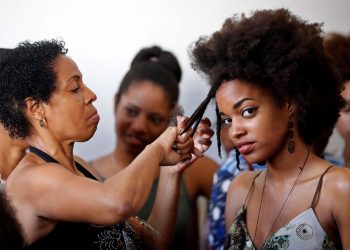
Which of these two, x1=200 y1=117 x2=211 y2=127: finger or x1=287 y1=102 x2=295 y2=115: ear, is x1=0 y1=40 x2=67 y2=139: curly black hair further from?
x1=287 y1=102 x2=295 y2=115: ear

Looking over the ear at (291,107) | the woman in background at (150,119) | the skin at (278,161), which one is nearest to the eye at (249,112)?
the skin at (278,161)

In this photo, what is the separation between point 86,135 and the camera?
1.26 metres

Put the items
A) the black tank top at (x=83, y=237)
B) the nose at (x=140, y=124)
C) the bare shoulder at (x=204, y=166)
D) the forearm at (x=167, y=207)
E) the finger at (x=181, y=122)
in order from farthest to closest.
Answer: the bare shoulder at (x=204, y=166)
the nose at (x=140, y=124)
the forearm at (x=167, y=207)
the finger at (x=181, y=122)
the black tank top at (x=83, y=237)

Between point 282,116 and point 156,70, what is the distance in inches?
36.1

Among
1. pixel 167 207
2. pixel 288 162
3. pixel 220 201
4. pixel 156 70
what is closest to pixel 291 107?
pixel 288 162

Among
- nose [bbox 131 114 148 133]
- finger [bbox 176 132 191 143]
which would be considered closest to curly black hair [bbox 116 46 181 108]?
nose [bbox 131 114 148 133]

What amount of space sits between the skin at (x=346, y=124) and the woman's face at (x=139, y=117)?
0.68m

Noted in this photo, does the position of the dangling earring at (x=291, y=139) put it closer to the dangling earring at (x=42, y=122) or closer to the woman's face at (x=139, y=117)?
the dangling earring at (x=42, y=122)

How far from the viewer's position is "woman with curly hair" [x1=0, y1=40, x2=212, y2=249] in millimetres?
1045

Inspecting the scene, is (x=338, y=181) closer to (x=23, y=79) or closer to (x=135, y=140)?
(x=23, y=79)

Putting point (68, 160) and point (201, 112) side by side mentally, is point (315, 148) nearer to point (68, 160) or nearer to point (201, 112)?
point (201, 112)

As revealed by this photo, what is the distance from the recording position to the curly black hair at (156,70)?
2043mm

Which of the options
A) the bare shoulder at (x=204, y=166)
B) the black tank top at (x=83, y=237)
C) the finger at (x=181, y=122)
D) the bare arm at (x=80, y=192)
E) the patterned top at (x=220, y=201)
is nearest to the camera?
the bare arm at (x=80, y=192)

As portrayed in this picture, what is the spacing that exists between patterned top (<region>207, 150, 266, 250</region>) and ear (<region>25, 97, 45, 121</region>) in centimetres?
85
